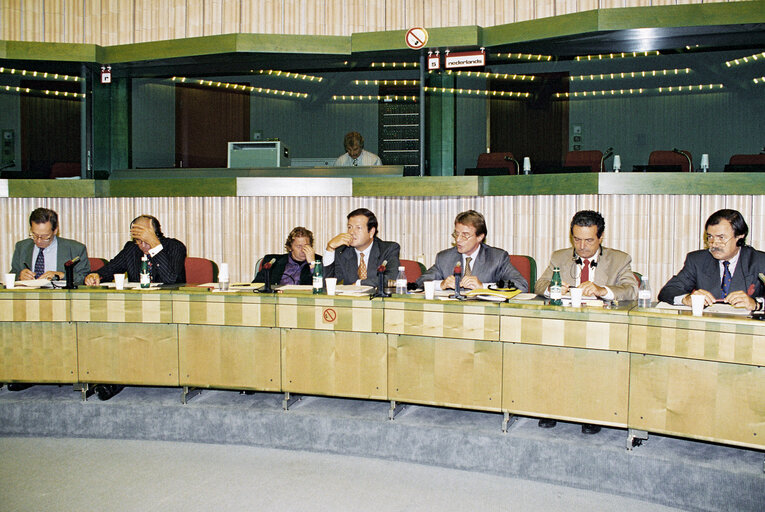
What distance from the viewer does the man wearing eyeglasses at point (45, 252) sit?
4707 mm

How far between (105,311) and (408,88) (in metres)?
5.01

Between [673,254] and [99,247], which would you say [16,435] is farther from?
[673,254]

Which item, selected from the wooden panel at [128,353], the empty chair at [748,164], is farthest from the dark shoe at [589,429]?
the empty chair at [748,164]

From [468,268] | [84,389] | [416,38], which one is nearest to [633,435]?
Answer: [468,268]

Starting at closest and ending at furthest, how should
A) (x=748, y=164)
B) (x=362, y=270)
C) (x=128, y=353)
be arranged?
(x=128, y=353) → (x=362, y=270) → (x=748, y=164)

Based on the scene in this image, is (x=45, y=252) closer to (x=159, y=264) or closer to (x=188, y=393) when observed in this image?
(x=159, y=264)

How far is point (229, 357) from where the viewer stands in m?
3.85

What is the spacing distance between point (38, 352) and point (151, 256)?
1.07 metres

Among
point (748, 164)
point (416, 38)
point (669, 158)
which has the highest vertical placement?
point (416, 38)

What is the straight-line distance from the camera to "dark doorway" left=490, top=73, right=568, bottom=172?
8484mm

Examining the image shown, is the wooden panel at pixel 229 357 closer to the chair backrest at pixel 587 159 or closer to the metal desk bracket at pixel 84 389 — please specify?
the metal desk bracket at pixel 84 389

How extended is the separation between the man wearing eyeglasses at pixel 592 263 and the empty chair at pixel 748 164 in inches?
64.6

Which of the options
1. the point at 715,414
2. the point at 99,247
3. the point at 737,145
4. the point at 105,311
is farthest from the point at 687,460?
the point at 737,145

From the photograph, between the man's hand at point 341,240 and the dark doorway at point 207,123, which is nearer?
the man's hand at point 341,240
